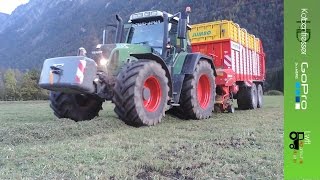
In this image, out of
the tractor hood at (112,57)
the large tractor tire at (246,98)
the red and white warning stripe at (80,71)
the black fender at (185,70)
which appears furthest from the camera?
the large tractor tire at (246,98)

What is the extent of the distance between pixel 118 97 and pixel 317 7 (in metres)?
4.63

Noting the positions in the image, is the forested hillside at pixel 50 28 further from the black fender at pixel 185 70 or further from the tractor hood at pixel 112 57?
the tractor hood at pixel 112 57

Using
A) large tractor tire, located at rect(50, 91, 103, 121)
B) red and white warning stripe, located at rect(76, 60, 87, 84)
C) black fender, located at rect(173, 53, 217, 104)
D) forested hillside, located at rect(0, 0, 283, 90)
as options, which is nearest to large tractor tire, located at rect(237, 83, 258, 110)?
black fender, located at rect(173, 53, 217, 104)

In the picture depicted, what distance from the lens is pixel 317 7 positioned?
300 centimetres

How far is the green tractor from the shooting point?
283 inches

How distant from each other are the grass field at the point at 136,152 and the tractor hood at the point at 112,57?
105 centimetres

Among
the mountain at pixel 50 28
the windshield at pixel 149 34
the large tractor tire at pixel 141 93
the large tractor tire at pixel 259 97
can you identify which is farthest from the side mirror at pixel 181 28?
the mountain at pixel 50 28

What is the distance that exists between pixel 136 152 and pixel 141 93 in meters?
2.52

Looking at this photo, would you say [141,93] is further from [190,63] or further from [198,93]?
[198,93]

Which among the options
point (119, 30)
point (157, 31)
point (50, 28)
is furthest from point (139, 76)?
point (50, 28)

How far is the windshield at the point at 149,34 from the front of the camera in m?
9.10

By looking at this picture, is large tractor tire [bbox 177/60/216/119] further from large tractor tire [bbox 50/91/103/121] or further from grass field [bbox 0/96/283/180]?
large tractor tire [bbox 50/91/103/121]

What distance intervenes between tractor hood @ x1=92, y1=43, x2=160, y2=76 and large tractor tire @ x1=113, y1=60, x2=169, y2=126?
1.75 ft

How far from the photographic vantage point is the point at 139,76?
288 inches
